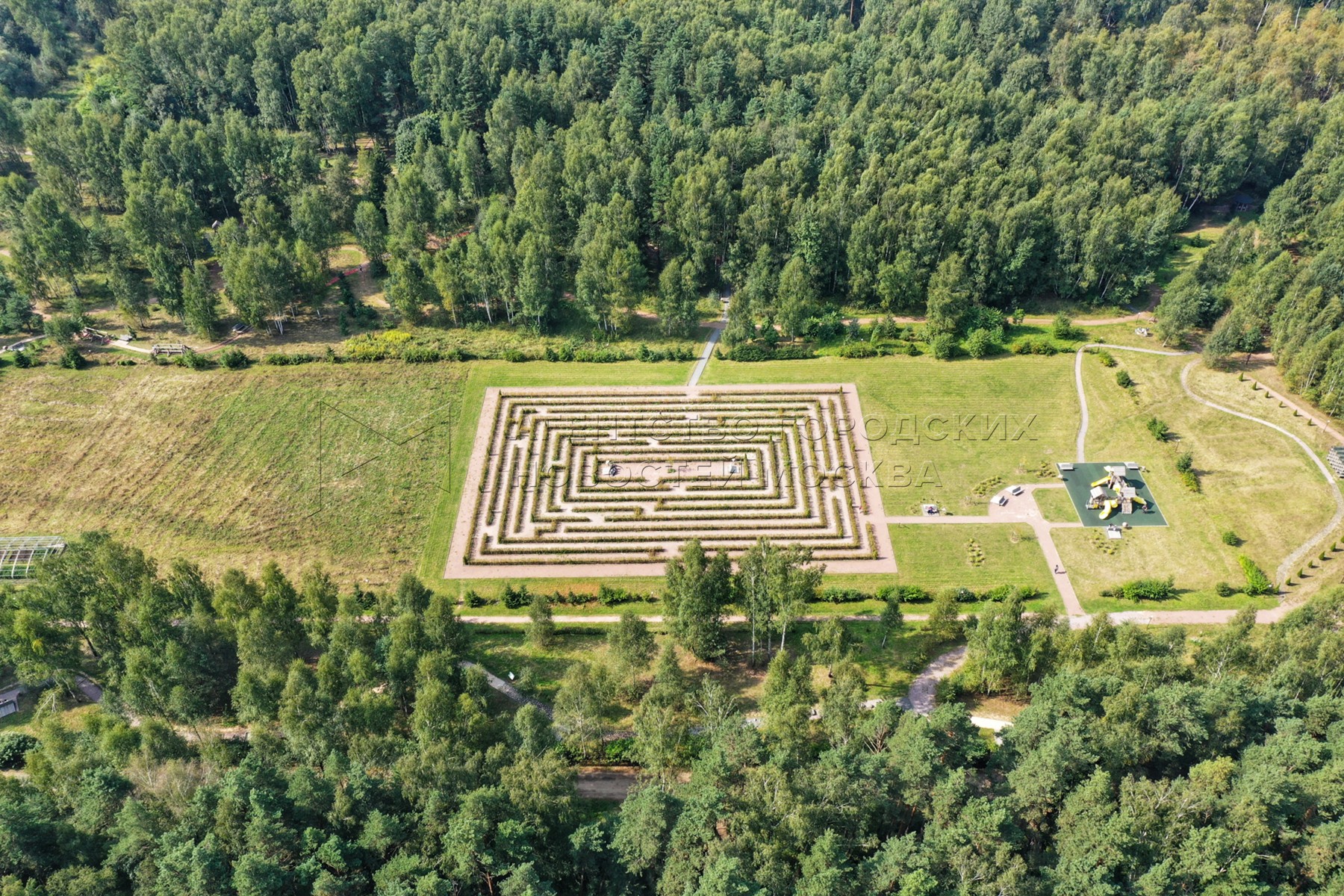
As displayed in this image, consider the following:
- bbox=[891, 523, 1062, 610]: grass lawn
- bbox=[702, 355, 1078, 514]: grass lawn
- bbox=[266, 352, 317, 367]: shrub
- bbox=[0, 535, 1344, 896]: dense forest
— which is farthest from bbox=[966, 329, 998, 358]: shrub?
bbox=[266, 352, 317, 367]: shrub

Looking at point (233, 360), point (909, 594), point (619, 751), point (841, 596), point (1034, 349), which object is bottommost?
point (619, 751)

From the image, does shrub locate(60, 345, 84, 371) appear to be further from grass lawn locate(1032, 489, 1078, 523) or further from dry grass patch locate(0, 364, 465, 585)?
grass lawn locate(1032, 489, 1078, 523)

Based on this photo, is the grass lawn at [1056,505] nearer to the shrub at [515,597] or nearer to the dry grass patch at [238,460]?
the shrub at [515,597]

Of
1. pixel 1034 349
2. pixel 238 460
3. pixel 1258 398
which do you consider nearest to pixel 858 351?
pixel 1034 349

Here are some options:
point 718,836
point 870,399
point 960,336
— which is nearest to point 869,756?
point 718,836

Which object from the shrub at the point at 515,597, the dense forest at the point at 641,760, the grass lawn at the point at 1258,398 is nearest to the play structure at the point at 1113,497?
the dense forest at the point at 641,760

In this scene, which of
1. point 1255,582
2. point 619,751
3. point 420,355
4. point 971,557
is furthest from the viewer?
point 420,355

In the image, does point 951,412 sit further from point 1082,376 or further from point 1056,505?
point 1082,376

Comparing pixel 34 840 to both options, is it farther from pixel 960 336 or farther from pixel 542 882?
pixel 960 336
